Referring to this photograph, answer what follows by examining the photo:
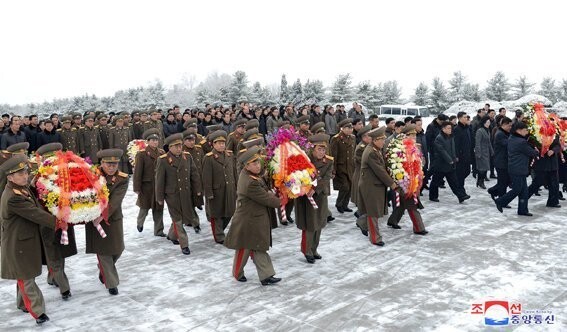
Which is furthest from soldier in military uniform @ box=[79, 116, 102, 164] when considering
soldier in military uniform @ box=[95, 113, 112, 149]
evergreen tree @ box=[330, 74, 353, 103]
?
evergreen tree @ box=[330, 74, 353, 103]

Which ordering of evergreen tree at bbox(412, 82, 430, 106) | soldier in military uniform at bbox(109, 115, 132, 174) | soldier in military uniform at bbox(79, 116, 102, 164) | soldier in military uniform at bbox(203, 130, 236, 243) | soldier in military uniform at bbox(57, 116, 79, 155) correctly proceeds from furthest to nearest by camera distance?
evergreen tree at bbox(412, 82, 430, 106) < soldier in military uniform at bbox(109, 115, 132, 174) < soldier in military uniform at bbox(79, 116, 102, 164) < soldier in military uniform at bbox(57, 116, 79, 155) < soldier in military uniform at bbox(203, 130, 236, 243)

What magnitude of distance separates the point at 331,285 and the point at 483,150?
862cm

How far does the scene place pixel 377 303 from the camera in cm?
587

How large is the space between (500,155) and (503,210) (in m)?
1.30

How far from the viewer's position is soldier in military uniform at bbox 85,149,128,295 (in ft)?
20.7

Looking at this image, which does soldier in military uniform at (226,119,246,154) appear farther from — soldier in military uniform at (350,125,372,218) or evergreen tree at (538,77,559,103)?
evergreen tree at (538,77,559,103)

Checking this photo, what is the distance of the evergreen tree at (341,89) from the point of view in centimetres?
4428

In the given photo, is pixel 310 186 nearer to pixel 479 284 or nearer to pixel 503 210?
pixel 479 284

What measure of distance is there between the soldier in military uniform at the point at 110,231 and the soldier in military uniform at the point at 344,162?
539 cm

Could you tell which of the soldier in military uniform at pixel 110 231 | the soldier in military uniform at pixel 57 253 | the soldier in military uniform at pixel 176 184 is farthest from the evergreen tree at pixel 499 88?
the soldier in military uniform at pixel 57 253

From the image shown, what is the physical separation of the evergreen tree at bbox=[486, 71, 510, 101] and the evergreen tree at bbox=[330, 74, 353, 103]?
13.7 m

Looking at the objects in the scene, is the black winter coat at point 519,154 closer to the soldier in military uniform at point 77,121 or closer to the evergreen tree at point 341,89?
the soldier in military uniform at point 77,121

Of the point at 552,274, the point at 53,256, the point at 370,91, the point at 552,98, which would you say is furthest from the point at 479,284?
the point at 552,98

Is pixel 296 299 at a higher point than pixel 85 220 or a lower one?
lower
